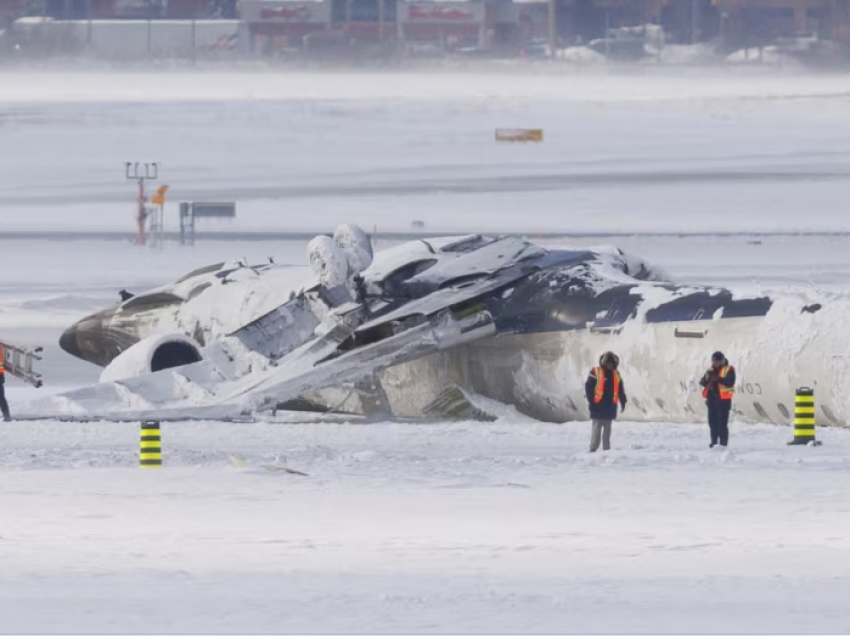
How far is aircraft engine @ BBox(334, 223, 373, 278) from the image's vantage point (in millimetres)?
30016

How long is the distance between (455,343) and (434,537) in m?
10.5

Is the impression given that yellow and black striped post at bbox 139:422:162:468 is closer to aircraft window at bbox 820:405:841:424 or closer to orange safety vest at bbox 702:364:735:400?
orange safety vest at bbox 702:364:735:400

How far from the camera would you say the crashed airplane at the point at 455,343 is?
2712 cm

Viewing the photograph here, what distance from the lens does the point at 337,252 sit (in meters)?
29.7

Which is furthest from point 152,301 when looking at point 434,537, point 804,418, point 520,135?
point 520,135

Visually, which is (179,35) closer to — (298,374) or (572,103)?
(572,103)

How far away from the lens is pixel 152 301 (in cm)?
3381

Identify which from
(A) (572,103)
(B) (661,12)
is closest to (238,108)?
(A) (572,103)

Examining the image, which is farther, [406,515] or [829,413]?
[829,413]

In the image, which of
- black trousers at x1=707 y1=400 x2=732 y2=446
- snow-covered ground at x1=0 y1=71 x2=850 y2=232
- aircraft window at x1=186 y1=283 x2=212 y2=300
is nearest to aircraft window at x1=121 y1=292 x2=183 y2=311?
aircraft window at x1=186 y1=283 x2=212 y2=300

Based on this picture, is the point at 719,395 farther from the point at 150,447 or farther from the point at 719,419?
the point at 150,447

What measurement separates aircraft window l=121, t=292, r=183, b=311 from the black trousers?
11527 millimetres

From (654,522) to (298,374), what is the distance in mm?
10379

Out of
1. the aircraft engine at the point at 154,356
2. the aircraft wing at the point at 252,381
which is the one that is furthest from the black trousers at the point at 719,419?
the aircraft engine at the point at 154,356
